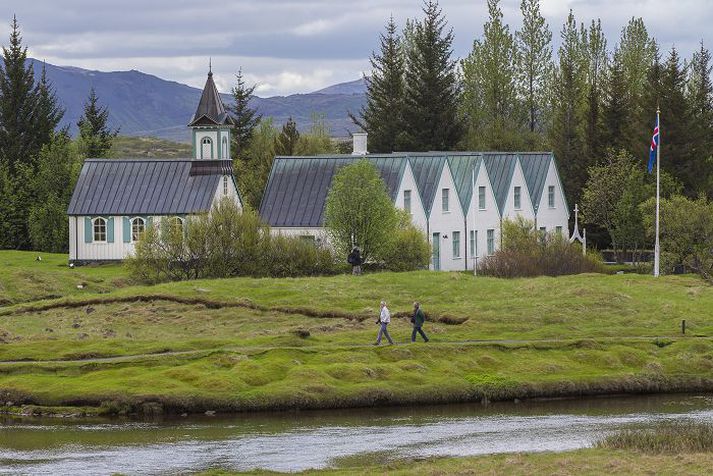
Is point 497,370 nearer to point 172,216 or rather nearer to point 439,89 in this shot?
point 172,216

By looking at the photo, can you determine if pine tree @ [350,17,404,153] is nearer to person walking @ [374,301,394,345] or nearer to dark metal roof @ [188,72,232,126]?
dark metal roof @ [188,72,232,126]

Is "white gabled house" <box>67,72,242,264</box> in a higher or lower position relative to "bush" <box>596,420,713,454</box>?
higher

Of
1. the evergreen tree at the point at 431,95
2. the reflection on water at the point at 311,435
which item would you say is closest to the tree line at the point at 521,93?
the evergreen tree at the point at 431,95

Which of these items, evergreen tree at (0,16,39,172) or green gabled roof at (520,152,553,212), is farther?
evergreen tree at (0,16,39,172)

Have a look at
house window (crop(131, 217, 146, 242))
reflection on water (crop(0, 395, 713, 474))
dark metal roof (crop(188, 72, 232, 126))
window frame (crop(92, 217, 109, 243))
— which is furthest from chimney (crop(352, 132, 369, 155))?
reflection on water (crop(0, 395, 713, 474))

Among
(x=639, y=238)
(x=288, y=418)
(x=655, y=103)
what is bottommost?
(x=288, y=418)

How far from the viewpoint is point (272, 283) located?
82.1 metres

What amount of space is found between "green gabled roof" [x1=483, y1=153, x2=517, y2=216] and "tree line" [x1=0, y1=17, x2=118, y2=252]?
124ft

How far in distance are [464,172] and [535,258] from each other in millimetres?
14623

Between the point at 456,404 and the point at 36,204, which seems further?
the point at 36,204

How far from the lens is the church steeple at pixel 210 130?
108688mm

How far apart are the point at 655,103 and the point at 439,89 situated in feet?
108

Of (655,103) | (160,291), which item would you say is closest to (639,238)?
A: (655,103)

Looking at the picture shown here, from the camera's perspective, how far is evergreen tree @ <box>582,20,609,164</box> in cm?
12262
